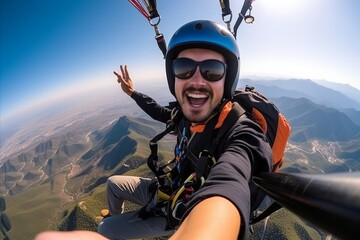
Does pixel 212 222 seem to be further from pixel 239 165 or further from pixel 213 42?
pixel 213 42

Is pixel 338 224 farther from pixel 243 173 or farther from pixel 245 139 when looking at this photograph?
pixel 245 139

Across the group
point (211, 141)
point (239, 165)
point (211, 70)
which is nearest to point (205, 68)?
point (211, 70)

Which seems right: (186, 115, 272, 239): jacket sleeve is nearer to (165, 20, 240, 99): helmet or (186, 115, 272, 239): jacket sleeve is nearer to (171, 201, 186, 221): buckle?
(171, 201, 186, 221): buckle

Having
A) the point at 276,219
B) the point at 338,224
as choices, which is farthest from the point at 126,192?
the point at 276,219

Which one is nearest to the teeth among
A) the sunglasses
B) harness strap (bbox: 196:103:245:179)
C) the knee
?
the sunglasses

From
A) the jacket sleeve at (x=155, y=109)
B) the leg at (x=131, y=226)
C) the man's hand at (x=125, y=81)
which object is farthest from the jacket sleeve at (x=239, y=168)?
the man's hand at (x=125, y=81)

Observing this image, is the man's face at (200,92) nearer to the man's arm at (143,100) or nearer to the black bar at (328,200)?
the man's arm at (143,100)
